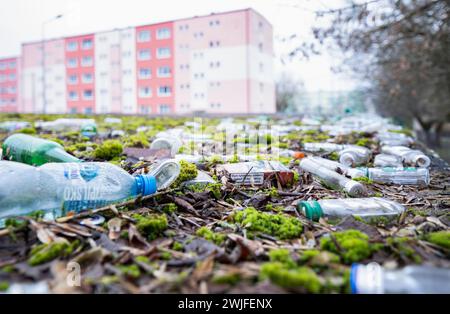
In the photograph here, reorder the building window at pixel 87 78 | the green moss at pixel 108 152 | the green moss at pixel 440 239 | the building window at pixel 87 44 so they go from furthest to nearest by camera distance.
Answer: the building window at pixel 87 78
the building window at pixel 87 44
the green moss at pixel 108 152
the green moss at pixel 440 239

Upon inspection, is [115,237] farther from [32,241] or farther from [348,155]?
[348,155]

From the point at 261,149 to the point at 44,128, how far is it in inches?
121

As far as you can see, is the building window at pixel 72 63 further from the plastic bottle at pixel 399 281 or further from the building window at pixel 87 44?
the plastic bottle at pixel 399 281

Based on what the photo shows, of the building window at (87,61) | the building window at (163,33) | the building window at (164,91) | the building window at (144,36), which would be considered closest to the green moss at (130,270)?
the building window at (163,33)

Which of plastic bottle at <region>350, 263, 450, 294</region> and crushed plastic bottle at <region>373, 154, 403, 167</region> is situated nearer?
plastic bottle at <region>350, 263, 450, 294</region>

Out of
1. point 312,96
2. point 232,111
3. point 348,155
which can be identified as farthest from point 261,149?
point 312,96

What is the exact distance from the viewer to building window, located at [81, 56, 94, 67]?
21.5 metres

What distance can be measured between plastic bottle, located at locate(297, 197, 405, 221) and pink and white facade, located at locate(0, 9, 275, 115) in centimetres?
449

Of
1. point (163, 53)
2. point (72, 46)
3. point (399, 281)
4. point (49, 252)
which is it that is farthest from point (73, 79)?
point (399, 281)

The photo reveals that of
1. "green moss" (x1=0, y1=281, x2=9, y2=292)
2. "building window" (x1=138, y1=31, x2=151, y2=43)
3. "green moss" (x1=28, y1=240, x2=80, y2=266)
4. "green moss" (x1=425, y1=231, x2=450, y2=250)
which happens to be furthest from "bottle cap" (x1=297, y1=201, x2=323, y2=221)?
"building window" (x1=138, y1=31, x2=151, y2=43)

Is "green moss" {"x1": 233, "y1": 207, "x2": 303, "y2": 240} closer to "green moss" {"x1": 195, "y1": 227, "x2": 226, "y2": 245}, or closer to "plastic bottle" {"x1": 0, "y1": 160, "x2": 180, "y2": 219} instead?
"green moss" {"x1": 195, "y1": 227, "x2": 226, "y2": 245}

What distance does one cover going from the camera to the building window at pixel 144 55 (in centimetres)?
1942

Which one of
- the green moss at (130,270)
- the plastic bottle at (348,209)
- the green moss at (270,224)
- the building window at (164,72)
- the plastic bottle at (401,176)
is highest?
the building window at (164,72)

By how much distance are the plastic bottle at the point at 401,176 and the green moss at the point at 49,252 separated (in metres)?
1.81
